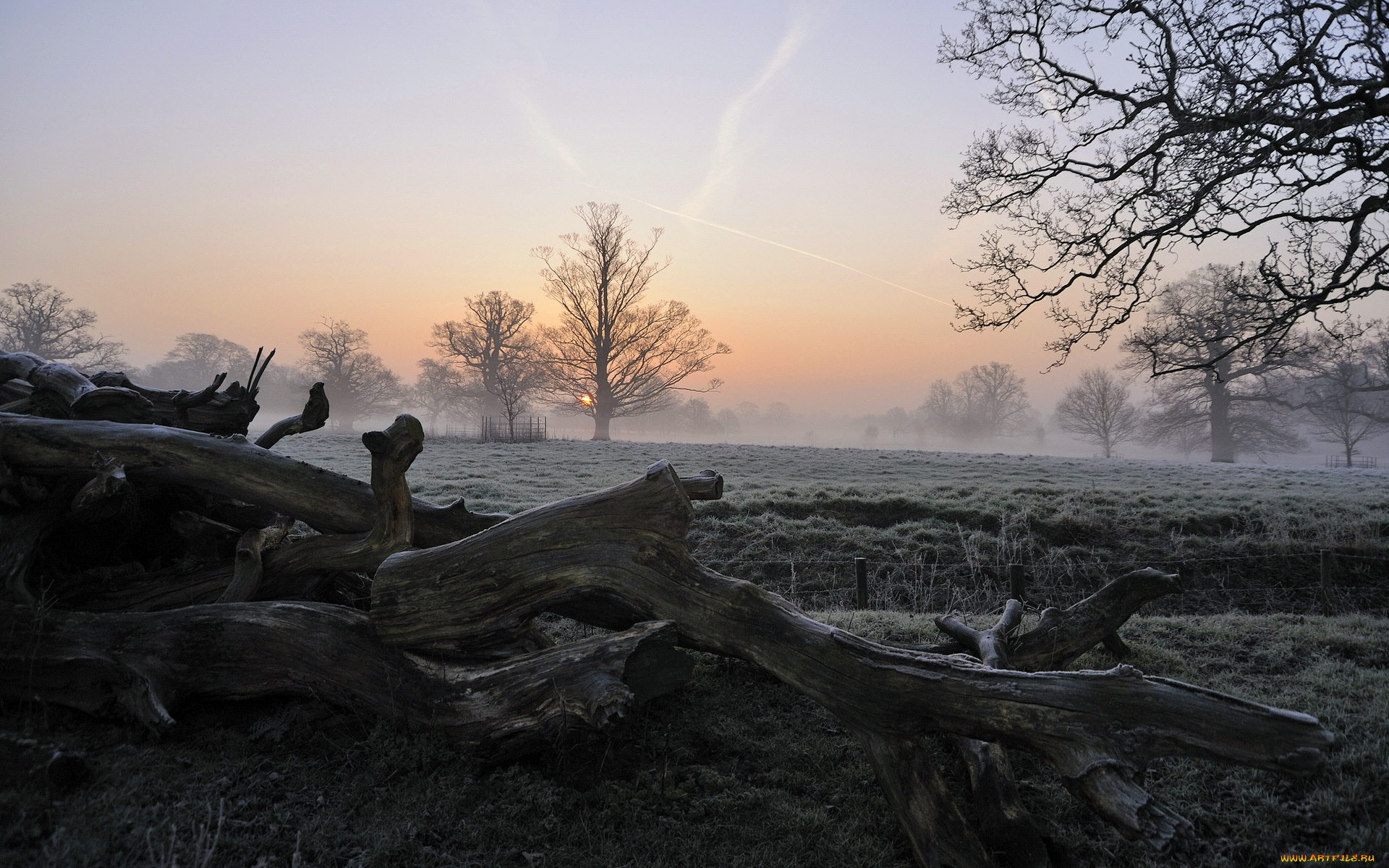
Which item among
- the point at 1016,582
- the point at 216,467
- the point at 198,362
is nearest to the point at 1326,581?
the point at 1016,582

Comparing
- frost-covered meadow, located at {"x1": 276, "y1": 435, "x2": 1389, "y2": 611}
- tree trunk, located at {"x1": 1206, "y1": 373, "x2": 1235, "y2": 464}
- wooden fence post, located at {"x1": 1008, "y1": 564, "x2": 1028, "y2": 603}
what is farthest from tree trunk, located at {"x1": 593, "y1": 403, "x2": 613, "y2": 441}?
tree trunk, located at {"x1": 1206, "y1": 373, "x2": 1235, "y2": 464}

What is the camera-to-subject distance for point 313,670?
4449 mm

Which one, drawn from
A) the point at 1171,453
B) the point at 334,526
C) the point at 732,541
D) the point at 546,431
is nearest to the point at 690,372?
the point at 546,431

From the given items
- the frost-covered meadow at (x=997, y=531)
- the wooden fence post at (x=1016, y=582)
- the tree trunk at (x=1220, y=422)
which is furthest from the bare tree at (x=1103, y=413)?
the wooden fence post at (x=1016, y=582)

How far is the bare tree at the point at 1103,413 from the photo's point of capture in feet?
177

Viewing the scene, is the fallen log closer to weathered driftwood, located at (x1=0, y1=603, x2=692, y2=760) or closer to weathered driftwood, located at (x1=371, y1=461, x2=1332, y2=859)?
weathered driftwood, located at (x1=0, y1=603, x2=692, y2=760)

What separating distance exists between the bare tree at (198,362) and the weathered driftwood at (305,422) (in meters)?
66.8

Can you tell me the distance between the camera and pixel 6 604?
4504mm

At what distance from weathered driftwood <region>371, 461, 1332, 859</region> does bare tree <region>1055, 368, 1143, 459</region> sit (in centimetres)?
5762

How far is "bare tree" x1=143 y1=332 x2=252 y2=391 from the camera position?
62.2 m

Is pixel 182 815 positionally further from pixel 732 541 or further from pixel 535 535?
pixel 732 541

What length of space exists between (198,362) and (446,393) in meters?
26.2

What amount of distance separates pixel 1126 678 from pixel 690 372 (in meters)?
39.1

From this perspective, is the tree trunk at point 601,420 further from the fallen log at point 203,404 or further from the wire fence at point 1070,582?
the fallen log at point 203,404
